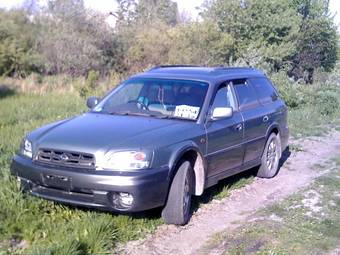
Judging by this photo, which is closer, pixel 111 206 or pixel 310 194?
pixel 111 206

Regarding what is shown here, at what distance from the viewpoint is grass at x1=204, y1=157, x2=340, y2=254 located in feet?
17.2

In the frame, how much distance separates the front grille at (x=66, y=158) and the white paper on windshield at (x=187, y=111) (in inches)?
58.3

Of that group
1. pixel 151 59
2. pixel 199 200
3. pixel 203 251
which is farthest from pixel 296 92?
pixel 203 251

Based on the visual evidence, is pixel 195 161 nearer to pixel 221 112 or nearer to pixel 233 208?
pixel 221 112

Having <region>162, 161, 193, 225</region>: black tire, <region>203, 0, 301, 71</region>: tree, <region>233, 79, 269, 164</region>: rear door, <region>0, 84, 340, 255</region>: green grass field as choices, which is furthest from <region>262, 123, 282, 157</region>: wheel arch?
<region>203, 0, 301, 71</region>: tree

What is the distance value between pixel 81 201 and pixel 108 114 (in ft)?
4.93

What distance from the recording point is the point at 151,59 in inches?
1065

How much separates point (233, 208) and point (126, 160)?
2106 millimetres

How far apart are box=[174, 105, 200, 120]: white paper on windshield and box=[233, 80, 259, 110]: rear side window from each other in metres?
1.13

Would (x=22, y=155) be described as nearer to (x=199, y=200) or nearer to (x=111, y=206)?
(x=111, y=206)

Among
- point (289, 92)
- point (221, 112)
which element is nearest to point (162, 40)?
point (289, 92)

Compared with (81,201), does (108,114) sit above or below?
above

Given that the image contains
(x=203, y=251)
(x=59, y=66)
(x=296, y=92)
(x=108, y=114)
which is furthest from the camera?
(x=59, y=66)

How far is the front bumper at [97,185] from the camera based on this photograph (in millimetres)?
5027
